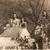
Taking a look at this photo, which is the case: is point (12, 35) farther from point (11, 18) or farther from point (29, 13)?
point (29, 13)

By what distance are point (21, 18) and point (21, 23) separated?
100mm

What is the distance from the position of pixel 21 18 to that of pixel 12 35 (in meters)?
0.38

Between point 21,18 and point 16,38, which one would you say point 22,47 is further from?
point 21,18

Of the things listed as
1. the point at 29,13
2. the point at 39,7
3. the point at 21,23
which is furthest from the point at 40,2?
the point at 21,23

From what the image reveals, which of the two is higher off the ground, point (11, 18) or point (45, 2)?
point (45, 2)

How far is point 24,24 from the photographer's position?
127 inches

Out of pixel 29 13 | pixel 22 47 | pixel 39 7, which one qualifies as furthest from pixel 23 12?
pixel 22 47

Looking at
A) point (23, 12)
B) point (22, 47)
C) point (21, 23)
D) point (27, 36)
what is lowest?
point (22, 47)

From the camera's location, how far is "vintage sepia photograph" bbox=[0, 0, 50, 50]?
3133mm

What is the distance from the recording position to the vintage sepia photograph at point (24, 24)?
10.3 feet

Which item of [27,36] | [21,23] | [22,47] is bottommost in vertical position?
[22,47]

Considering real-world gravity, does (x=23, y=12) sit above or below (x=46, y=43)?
above

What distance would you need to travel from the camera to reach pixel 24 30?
3.19 m

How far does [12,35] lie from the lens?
10.3ft
